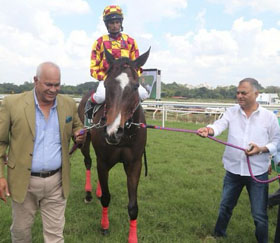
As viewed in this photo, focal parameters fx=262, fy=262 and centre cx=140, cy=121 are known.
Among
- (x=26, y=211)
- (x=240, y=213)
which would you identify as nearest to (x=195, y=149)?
(x=240, y=213)

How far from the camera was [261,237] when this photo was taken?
3086 mm

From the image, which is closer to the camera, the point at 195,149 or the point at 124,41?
the point at 124,41

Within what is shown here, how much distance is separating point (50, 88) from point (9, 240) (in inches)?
84.8

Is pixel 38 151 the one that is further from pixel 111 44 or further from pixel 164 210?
pixel 164 210

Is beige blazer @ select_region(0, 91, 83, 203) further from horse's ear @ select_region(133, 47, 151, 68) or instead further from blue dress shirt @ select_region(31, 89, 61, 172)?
horse's ear @ select_region(133, 47, 151, 68)

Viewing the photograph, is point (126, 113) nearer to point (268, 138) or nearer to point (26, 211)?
point (26, 211)

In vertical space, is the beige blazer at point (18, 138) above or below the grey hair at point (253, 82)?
below

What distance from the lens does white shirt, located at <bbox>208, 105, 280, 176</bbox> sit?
302 centimetres

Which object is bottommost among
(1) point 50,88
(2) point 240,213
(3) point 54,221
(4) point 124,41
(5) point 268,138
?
(2) point 240,213

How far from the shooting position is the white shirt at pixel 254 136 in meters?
3.02

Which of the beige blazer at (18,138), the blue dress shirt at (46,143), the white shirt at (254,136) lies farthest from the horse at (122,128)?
the white shirt at (254,136)

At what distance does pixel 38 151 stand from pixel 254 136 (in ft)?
7.72

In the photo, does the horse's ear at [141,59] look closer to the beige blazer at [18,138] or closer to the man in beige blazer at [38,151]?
the man in beige blazer at [38,151]

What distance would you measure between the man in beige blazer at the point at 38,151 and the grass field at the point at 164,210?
1001 mm
